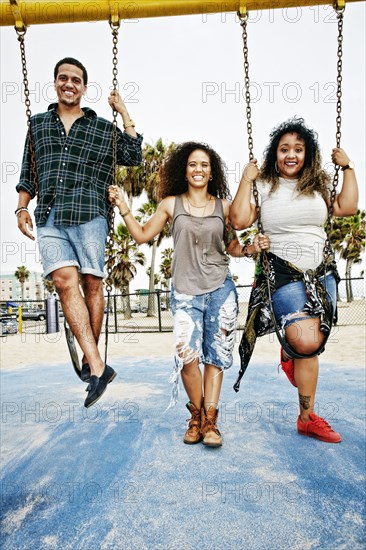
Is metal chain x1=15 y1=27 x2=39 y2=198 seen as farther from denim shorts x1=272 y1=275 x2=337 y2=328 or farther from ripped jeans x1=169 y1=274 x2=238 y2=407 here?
denim shorts x1=272 y1=275 x2=337 y2=328

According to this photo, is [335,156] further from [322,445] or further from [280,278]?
[322,445]

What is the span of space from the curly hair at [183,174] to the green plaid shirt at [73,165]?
398mm

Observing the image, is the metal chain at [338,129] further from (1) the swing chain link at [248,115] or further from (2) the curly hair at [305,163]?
(1) the swing chain link at [248,115]

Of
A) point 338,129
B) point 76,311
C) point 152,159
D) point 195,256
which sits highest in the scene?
point 152,159

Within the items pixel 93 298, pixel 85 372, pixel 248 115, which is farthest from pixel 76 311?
pixel 248 115

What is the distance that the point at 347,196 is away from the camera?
2.48 m

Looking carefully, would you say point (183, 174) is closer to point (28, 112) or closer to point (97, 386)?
point (28, 112)

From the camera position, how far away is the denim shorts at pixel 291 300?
244 centimetres

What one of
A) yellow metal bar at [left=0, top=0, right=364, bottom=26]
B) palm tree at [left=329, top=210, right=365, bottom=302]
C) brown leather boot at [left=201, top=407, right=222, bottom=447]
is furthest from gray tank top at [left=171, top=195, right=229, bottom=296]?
palm tree at [left=329, top=210, right=365, bottom=302]

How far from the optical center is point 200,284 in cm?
264

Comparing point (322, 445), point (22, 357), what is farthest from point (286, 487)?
point (22, 357)

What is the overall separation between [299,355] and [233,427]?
104 cm

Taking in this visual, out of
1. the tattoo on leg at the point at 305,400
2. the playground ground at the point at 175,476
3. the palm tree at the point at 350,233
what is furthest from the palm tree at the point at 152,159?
the palm tree at the point at 350,233

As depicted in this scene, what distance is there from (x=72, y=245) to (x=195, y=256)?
73 centimetres
